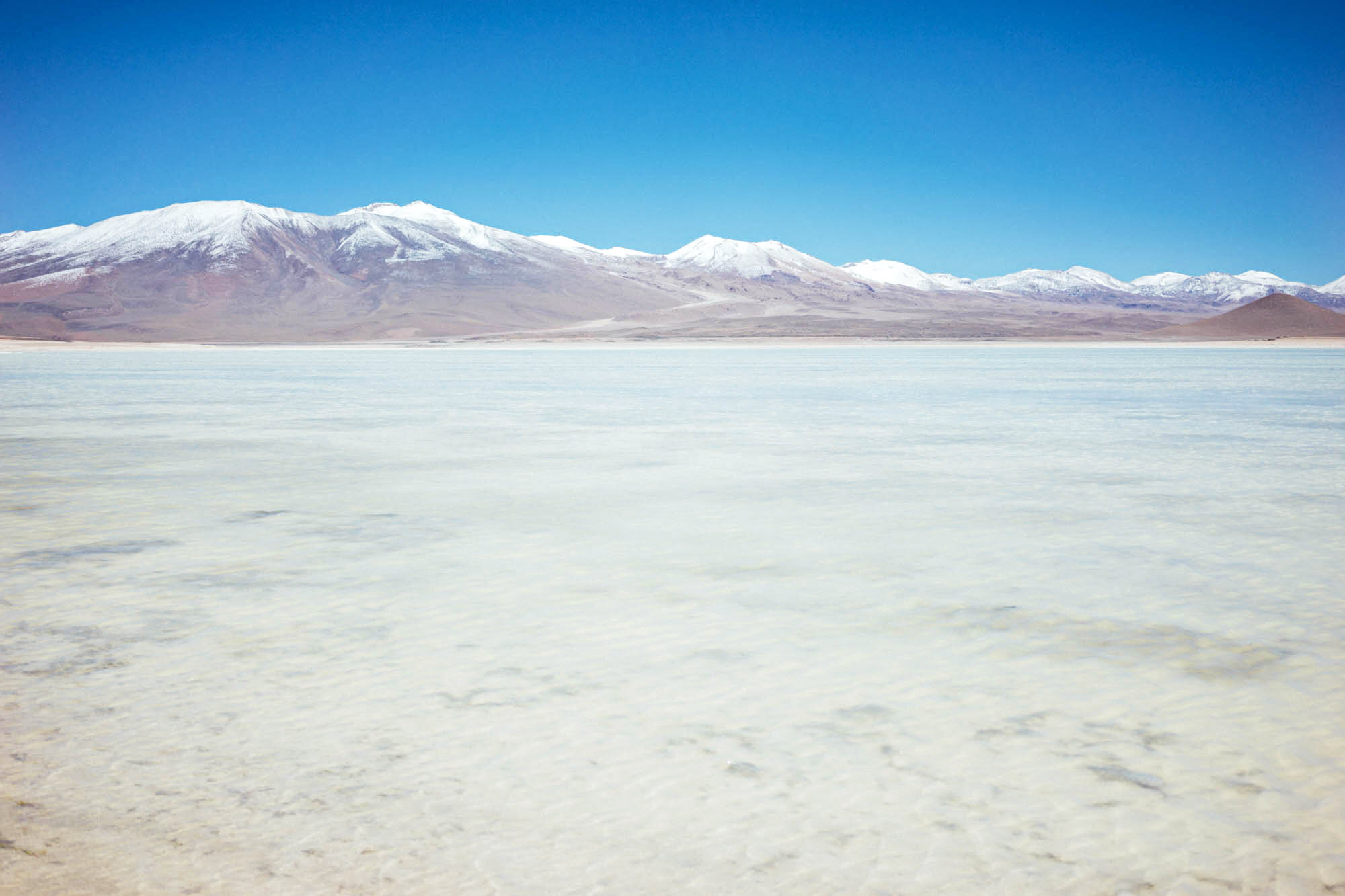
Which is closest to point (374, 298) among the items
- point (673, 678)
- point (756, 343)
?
point (756, 343)

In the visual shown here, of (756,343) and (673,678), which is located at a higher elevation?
(756,343)

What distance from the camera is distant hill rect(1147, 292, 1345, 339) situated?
300ft

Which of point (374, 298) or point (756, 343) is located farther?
point (374, 298)

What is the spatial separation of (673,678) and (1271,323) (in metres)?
106

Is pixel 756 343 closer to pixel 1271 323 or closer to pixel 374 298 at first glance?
pixel 1271 323

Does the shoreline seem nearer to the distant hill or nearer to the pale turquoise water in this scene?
the distant hill

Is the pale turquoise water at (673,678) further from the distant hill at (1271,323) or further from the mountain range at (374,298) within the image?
the distant hill at (1271,323)

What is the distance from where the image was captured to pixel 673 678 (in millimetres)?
4094

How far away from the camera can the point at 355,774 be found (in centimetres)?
316

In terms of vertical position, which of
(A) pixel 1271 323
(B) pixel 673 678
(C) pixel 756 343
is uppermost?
(A) pixel 1271 323

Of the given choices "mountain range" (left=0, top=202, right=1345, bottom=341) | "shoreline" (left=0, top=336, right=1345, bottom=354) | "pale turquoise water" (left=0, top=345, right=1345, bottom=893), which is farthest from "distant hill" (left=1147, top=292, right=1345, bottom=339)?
"pale turquoise water" (left=0, top=345, right=1345, bottom=893)

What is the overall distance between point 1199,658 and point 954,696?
1.24 meters

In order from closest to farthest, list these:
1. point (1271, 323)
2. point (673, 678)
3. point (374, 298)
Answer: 1. point (673, 678)
2. point (1271, 323)
3. point (374, 298)

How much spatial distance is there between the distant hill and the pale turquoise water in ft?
310
